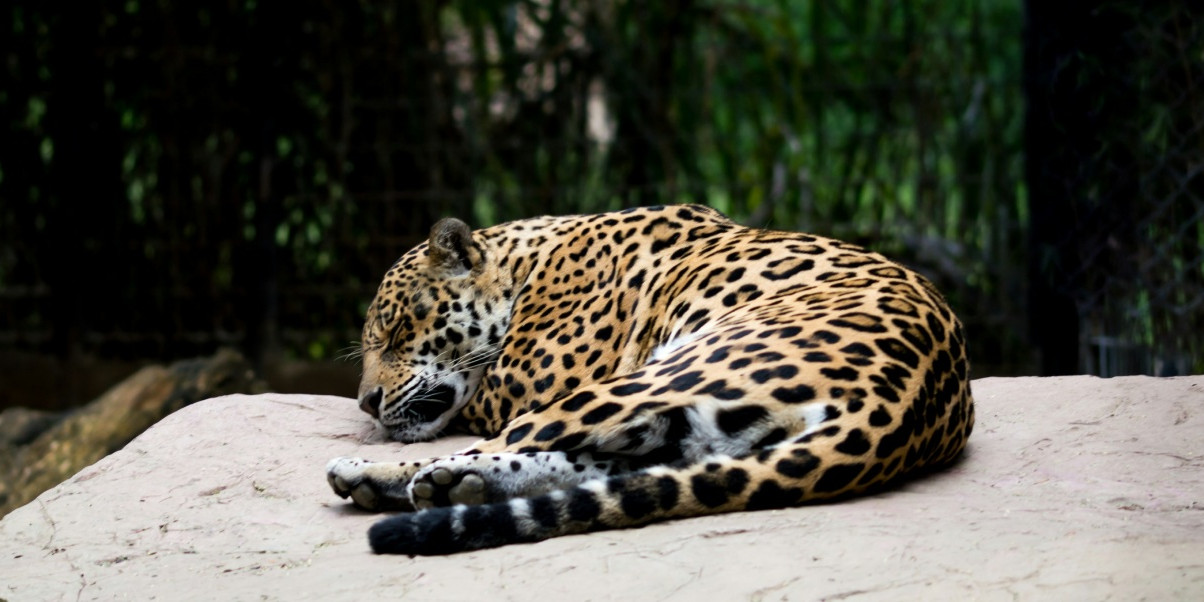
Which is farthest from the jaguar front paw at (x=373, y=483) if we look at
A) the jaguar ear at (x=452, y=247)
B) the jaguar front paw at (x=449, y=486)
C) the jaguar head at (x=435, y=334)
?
the jaguar ear at (x=452, y=247)

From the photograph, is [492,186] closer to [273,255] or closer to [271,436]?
[273,255]

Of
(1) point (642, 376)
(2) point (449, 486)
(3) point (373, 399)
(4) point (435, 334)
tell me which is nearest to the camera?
(2) point (449, 486)

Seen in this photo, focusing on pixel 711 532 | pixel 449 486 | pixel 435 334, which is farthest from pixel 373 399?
pixel 711 532

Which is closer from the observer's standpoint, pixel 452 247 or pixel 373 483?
pixel 373 483

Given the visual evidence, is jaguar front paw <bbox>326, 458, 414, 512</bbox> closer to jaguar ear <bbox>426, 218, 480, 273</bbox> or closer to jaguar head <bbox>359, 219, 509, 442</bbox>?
jaguar head <bbox>359, 219, 509, 442</bbox>

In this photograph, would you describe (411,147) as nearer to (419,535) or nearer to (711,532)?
(419,535)

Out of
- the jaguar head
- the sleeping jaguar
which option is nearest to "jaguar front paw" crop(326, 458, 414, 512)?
the sleeping jaguar

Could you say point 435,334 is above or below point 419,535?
above

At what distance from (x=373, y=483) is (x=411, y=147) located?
194 inches

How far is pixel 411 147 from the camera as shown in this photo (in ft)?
28.1

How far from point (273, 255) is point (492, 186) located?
4.99ft

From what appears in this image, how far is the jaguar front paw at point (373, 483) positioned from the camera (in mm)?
3916

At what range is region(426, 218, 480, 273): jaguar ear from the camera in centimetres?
521

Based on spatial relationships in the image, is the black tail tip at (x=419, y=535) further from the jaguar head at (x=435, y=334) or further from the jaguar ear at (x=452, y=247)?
the jaguar ear at (x=452, y=247)
